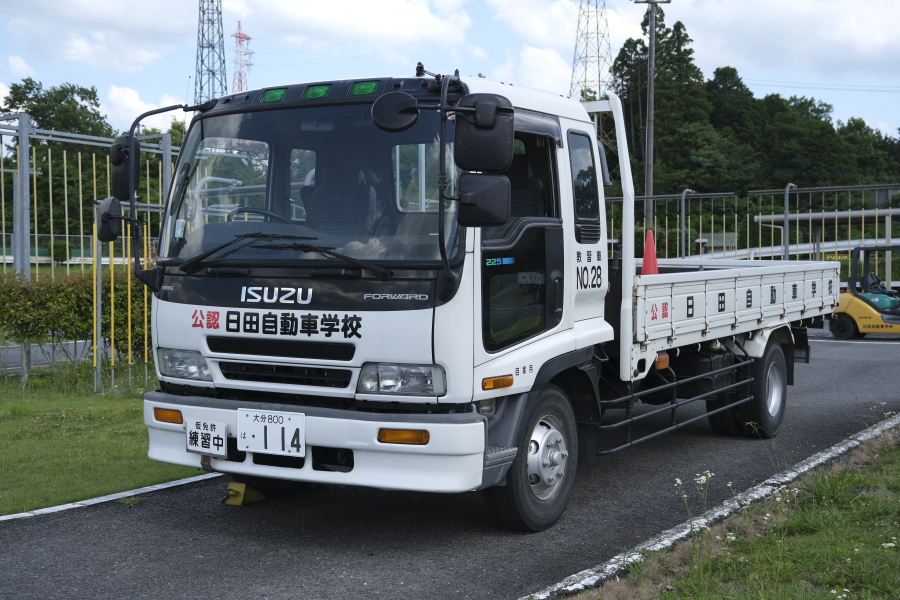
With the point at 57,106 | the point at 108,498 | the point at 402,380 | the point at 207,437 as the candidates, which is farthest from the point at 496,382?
the point at 57,106

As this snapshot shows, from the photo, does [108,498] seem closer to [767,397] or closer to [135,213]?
[135,213]

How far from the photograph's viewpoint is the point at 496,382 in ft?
15.2

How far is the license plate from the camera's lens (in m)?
4.76

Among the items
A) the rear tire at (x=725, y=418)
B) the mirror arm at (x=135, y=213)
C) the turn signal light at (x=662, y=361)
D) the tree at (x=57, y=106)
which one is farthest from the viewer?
the tree at (x=57, y=106)

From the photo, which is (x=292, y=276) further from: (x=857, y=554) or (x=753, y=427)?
(x=753, y=427)

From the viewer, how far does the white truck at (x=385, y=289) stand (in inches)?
174

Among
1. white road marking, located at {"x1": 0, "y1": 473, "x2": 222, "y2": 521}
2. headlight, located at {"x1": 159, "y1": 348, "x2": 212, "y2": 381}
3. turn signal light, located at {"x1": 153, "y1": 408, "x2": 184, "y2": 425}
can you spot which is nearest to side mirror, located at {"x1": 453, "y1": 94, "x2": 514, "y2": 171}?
headlight, located at {"x1": 159, "y1": 348, "x2": 212, "y2": 381}

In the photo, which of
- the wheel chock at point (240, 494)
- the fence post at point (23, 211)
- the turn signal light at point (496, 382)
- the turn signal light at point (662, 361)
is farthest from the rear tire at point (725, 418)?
the fence post at point (23, 211)

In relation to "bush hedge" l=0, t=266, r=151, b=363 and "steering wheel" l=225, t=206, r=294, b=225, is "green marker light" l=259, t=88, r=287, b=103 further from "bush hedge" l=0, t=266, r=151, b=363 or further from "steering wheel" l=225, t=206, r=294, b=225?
"bush hedge" l=0, t=266, r=151, b=363

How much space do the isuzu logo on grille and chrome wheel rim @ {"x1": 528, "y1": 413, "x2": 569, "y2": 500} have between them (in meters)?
1.52

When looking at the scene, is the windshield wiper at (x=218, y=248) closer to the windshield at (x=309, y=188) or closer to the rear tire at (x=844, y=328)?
the windshield at (x=309, y=188)

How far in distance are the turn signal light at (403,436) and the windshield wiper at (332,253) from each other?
2.52 ft

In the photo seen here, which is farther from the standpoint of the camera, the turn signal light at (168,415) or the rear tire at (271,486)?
the rear tire at (271,486)

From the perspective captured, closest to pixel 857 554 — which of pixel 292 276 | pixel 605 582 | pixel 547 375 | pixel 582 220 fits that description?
pixel 605 582
